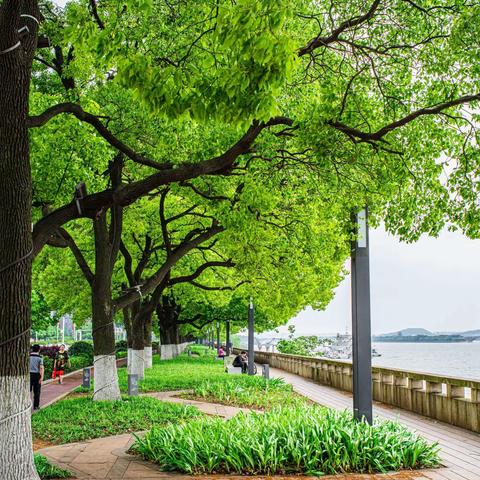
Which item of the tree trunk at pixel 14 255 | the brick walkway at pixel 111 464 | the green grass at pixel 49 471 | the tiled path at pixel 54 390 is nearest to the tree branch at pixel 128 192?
the tree trunk at pixel 14 255

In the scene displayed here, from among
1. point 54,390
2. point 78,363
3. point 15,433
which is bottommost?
point 54,390

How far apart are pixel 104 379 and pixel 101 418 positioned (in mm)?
3212

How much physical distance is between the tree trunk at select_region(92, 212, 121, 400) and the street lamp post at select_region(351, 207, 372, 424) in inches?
315

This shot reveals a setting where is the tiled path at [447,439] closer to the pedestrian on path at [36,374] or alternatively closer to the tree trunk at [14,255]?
the tree trunk at [14,255]

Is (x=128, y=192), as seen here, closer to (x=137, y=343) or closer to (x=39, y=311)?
(x=137, y=343)

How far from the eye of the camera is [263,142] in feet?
38.5

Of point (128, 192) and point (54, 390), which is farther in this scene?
point (54, 390)

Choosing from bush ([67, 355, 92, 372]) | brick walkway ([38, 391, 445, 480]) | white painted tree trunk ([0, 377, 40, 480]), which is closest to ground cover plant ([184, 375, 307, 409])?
brick walkway ([38, 391, 445, 480])

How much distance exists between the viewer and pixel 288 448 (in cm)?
870

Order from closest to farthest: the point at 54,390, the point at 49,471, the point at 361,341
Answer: the point at 49,471 → the point at 361,341 → the point at 54,390

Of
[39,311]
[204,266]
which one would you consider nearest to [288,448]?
[204,266]

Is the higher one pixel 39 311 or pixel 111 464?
pixel 39 311

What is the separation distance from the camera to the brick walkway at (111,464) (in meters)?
8.32

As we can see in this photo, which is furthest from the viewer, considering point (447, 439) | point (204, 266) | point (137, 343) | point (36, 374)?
point (137, 343)
